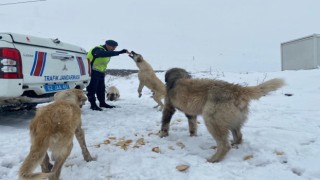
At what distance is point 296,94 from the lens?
11.1 m

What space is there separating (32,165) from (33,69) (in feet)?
11.7

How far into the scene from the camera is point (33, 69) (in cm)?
670

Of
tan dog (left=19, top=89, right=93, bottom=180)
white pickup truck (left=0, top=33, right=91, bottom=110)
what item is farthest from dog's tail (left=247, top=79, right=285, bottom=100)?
white pickup truck (left=0, top=33, right=91, bottom=110)

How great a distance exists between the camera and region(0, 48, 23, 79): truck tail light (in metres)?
6.16

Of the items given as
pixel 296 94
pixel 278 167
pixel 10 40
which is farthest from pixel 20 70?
pixel 296 94

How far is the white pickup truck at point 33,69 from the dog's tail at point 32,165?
3.00m

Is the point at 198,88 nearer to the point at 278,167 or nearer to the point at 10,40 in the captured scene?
the point at 278,167

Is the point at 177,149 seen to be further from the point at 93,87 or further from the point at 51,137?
the point at 93,87

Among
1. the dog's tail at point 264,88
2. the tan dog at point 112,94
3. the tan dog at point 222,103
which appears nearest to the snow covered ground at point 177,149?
the tan dog at point 222,103

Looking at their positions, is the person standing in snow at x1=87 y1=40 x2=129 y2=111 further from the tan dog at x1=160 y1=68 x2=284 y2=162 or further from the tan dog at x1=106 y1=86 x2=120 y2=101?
the tan dog at x1=160 y1=68 x2=284 y2=162

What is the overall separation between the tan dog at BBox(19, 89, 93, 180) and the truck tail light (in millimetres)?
2274

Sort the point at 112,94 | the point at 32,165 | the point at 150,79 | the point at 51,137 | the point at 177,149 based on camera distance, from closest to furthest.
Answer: the point at 32,165 → the point at 51,137 → the point at 177,149 → the point at 150,79 → the point at 112,94

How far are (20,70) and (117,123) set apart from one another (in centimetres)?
226

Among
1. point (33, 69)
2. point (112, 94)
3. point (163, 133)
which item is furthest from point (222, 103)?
point (112, 94)
